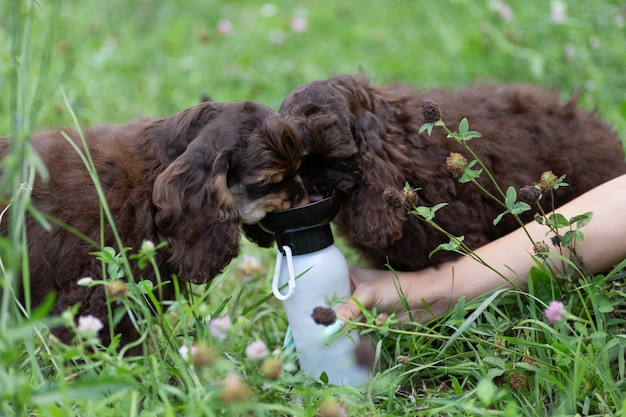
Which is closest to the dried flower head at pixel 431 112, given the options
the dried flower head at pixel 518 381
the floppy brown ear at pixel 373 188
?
the floppy brown ear at pixel 373 188

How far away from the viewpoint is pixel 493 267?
2990 millimetres

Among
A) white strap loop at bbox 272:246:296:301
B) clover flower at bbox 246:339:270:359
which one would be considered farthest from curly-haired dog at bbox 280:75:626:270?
clover flower at bbox 246:339:270:359

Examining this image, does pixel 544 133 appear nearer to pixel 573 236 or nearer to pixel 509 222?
pixel 509 222

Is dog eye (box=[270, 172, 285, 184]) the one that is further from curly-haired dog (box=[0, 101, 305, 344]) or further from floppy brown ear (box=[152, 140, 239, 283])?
floppy brown ear (box=[152, 140, 239, 283])

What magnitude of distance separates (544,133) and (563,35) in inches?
89.8

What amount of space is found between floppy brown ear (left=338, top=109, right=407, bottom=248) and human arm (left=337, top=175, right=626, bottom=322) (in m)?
0.19

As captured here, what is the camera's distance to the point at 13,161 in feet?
5.54

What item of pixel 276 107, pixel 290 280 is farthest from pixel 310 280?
pixel 276 107

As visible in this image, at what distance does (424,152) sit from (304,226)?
0.74 meters

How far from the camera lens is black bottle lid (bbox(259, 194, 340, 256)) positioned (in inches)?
107

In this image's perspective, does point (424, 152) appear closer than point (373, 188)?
No

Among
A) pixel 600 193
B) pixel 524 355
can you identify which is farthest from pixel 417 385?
pixel 600 193

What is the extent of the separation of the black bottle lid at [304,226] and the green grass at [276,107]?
16 cm

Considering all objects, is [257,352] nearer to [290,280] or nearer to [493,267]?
[290,280]
